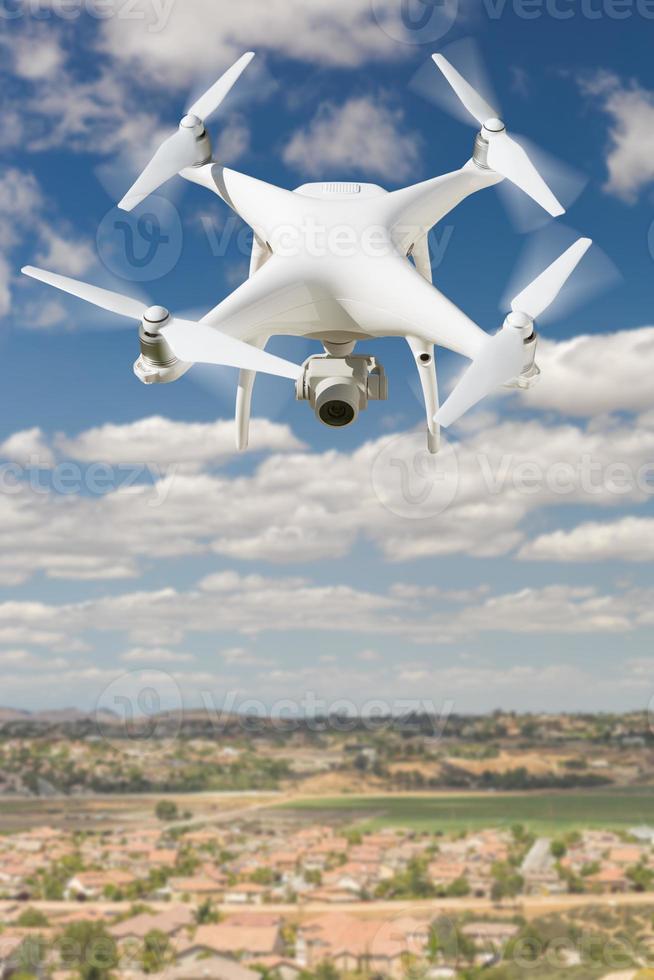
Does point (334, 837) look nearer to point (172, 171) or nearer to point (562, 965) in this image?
point (562, 965)

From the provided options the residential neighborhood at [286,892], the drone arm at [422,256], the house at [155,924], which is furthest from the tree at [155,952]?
the drone arm at [422,256]

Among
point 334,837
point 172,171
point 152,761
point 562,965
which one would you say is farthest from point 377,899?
point 172,171

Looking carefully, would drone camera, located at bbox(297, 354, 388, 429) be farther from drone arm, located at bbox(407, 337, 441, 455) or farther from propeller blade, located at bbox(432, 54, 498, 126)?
propeller blade, located at bbox(432, 54, 498, 126)

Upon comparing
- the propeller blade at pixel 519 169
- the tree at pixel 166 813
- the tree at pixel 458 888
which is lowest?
the tree at pixel 458 888

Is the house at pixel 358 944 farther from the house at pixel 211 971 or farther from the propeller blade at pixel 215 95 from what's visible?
the propeller blade at pixel 215 95

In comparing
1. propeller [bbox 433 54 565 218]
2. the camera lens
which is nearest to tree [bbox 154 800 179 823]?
the camera lens

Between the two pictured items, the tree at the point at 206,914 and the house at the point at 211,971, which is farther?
the tree at the point at 206,914
